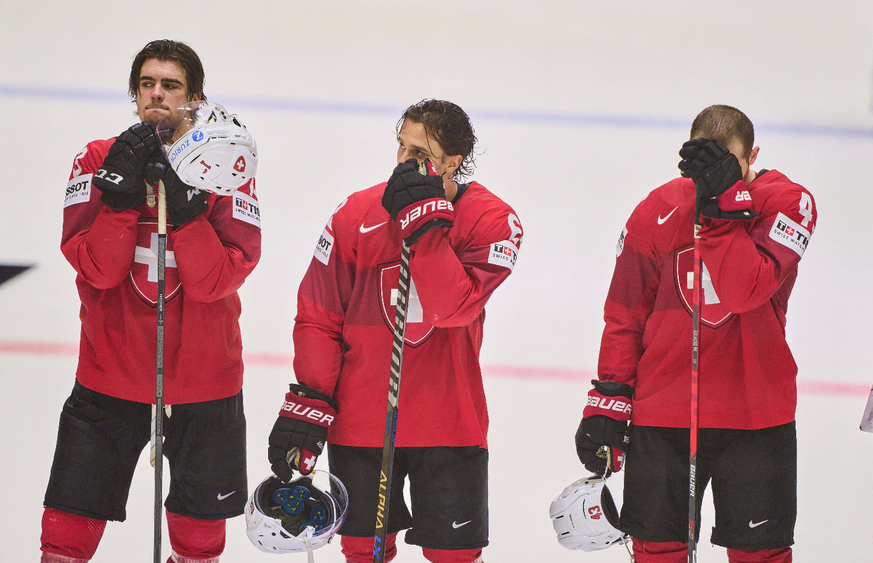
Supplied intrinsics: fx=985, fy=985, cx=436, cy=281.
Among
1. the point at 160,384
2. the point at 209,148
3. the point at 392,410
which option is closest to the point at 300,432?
the point at 392,410

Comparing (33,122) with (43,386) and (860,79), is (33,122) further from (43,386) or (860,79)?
(860,79)

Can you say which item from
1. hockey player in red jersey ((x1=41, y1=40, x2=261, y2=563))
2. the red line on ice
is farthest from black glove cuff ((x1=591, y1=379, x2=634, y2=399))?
the red line on ice

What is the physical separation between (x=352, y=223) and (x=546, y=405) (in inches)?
62.8

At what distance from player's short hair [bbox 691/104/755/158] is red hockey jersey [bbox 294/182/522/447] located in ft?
1.48

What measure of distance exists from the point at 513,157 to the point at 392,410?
117 inches

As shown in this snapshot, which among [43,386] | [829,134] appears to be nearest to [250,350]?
[43,386]

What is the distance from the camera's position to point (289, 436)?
1.90 metres

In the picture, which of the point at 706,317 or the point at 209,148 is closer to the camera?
the point at 209,148

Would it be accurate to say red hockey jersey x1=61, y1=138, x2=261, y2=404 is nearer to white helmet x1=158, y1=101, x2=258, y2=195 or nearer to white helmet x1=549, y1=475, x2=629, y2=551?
white helmet x1=158, y1=101, x2=258, y2=195

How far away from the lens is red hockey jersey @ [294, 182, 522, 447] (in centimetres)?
196

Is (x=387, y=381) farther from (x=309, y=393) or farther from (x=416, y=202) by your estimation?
(x=416, y=202)

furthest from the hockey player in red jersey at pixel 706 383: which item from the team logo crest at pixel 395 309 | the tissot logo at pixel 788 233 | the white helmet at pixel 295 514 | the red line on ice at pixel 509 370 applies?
the red line on ice at pixel 509 370

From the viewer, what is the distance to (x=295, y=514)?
192cm

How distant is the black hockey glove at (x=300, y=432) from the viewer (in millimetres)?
1901
